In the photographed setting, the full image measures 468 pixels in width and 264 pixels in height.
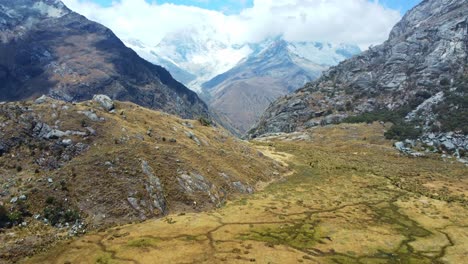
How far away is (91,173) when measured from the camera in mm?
73438

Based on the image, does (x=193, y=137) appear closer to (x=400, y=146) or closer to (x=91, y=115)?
(x=91, y=115)

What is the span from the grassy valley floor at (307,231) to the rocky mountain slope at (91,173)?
4.90 meters

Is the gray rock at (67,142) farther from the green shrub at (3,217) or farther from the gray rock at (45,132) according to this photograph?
the green shrub at (3,217)

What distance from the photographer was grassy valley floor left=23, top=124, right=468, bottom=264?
5450 cm

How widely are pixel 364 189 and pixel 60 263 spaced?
7859 centimetres

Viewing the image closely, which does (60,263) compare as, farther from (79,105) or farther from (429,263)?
(79,105)

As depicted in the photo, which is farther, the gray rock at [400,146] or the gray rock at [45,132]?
the gray rock at [400,146]

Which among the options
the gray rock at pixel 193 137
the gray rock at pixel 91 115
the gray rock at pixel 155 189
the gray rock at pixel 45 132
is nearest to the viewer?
the gray rock at pixel 155 189

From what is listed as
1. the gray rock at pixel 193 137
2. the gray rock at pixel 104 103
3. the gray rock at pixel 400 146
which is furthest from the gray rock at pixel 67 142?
the gray rock at pixel 400 146

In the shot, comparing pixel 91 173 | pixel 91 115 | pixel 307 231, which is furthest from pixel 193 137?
pixel 307 231

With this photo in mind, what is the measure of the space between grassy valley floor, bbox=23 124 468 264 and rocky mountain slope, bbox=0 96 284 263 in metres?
4.90

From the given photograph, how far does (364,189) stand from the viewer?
103m

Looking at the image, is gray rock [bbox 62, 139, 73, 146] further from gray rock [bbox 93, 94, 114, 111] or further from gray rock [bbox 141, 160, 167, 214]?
gray rock [bbox 93, 94, 114, 111]

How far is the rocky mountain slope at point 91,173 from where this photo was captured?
2425 inches
